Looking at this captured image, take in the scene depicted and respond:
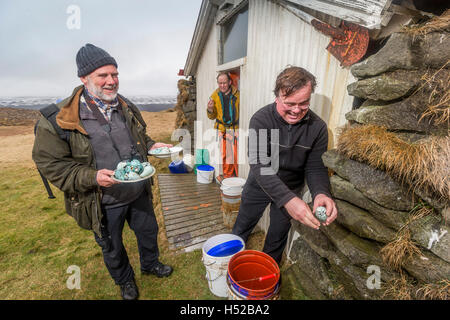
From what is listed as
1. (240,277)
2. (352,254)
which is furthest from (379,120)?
(240,277)

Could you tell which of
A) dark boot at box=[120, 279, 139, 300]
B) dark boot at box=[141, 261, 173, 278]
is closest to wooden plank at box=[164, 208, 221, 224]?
dark boot at box=[141, 261, 173, 278]

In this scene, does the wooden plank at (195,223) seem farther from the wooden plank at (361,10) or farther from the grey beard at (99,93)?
the wooden plank at (361,10)

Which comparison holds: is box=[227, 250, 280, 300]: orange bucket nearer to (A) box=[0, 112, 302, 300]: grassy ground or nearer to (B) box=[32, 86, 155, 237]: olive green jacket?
(A) box=[0, 112, 302, 300]: grassy ground

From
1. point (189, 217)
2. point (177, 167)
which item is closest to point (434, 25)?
point (189, 217)

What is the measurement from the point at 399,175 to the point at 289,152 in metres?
0.96

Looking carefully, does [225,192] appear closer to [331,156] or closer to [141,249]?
[141,249]

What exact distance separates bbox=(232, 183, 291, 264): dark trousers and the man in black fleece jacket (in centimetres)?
1

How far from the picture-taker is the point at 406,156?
1376 millimetres

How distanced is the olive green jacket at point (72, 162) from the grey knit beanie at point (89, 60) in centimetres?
20

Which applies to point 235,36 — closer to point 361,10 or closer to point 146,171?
point 361,10

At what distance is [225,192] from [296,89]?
7.72 ft

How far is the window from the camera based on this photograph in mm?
4160

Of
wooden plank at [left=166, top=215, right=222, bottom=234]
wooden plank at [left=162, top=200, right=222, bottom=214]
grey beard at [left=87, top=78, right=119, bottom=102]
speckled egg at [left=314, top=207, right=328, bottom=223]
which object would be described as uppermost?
grey beard at [left=87, top=78, right=119, bottom=102]

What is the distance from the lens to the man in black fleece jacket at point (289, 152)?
1827mm
